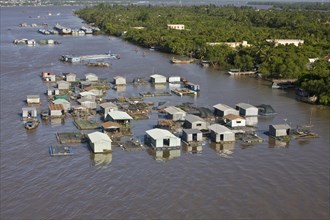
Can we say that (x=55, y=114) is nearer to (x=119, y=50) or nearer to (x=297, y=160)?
(x=297, y=160)

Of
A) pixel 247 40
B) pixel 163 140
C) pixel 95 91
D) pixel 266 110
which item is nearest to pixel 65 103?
pixel 95 91

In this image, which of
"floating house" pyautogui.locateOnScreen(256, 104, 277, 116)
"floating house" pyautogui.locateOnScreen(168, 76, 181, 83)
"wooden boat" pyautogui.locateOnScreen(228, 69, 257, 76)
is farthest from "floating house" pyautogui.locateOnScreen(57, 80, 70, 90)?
"wooden boat" pyautogui.locateOnScreen(228, 69, 257, 76)

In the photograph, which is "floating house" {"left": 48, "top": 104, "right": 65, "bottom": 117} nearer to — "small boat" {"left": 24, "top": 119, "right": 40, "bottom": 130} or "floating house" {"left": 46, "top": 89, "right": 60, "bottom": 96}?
"small boat" {"left": 24, "top": 119, "right": 40, "bottom": 130}

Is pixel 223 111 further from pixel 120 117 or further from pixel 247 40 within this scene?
pixel 247 40

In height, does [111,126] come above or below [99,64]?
above

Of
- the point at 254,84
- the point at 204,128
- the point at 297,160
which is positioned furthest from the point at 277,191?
the point at 254,84

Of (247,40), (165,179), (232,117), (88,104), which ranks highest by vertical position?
(247,40)
